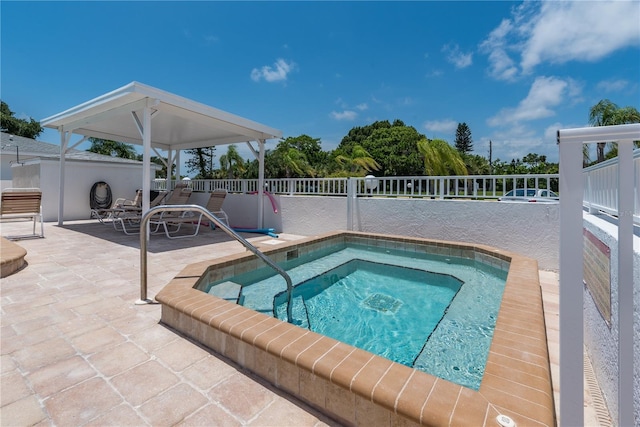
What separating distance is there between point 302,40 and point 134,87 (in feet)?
42.1

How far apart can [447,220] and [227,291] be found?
16.0ft

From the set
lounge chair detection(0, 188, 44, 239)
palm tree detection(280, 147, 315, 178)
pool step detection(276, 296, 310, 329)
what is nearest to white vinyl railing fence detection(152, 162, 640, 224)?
pool step detection(276, 296, 310, 329)

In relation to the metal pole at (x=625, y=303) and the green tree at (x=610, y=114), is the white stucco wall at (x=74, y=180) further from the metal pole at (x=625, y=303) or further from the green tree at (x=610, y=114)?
the green tree at (x=610, y=114)

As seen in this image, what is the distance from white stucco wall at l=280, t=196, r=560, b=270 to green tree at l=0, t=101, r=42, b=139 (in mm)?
34495

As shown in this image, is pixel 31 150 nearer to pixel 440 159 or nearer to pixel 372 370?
pixel 372 370

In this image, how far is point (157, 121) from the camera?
8.30m

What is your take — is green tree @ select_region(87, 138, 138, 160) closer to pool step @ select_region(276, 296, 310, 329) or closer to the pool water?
the pool water

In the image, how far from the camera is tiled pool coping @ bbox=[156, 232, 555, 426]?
1448 millimetres

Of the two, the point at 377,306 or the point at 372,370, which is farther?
the point at 377,306

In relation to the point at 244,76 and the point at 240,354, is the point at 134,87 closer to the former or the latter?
the point at 240,354

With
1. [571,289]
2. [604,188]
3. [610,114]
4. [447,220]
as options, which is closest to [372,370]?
[571,289]

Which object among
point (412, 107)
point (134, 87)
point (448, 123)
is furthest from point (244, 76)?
point (448, 123)

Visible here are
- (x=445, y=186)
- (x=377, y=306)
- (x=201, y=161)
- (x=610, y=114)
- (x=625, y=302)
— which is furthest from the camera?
(x=201, y=161)

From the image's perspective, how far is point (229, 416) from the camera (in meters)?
1.66
